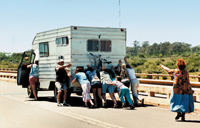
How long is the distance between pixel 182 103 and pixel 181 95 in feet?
0.72

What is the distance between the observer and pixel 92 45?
12.7 meters

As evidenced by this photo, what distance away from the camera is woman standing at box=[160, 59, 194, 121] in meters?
8.46

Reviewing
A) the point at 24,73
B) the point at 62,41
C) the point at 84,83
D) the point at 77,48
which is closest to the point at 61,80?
the point at 84,83

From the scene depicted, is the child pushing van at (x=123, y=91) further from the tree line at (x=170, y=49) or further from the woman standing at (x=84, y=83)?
the tree line at (x=170, y=49)

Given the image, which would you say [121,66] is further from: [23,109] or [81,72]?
[23,109]

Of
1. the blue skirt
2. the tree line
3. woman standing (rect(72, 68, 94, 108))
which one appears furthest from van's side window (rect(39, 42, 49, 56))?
the tree line

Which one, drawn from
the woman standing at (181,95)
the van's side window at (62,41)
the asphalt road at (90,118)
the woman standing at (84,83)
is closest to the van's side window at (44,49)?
the van's side window at (62,41)

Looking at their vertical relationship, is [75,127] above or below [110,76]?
below

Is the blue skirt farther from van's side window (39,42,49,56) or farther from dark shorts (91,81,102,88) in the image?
van's side window (39,42,49,56)

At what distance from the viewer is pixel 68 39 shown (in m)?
12.4

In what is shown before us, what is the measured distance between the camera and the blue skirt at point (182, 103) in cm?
843

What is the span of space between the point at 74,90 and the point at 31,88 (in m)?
3.32

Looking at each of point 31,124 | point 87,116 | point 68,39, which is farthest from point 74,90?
point 31,124

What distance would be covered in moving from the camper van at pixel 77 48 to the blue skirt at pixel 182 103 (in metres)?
4.64
